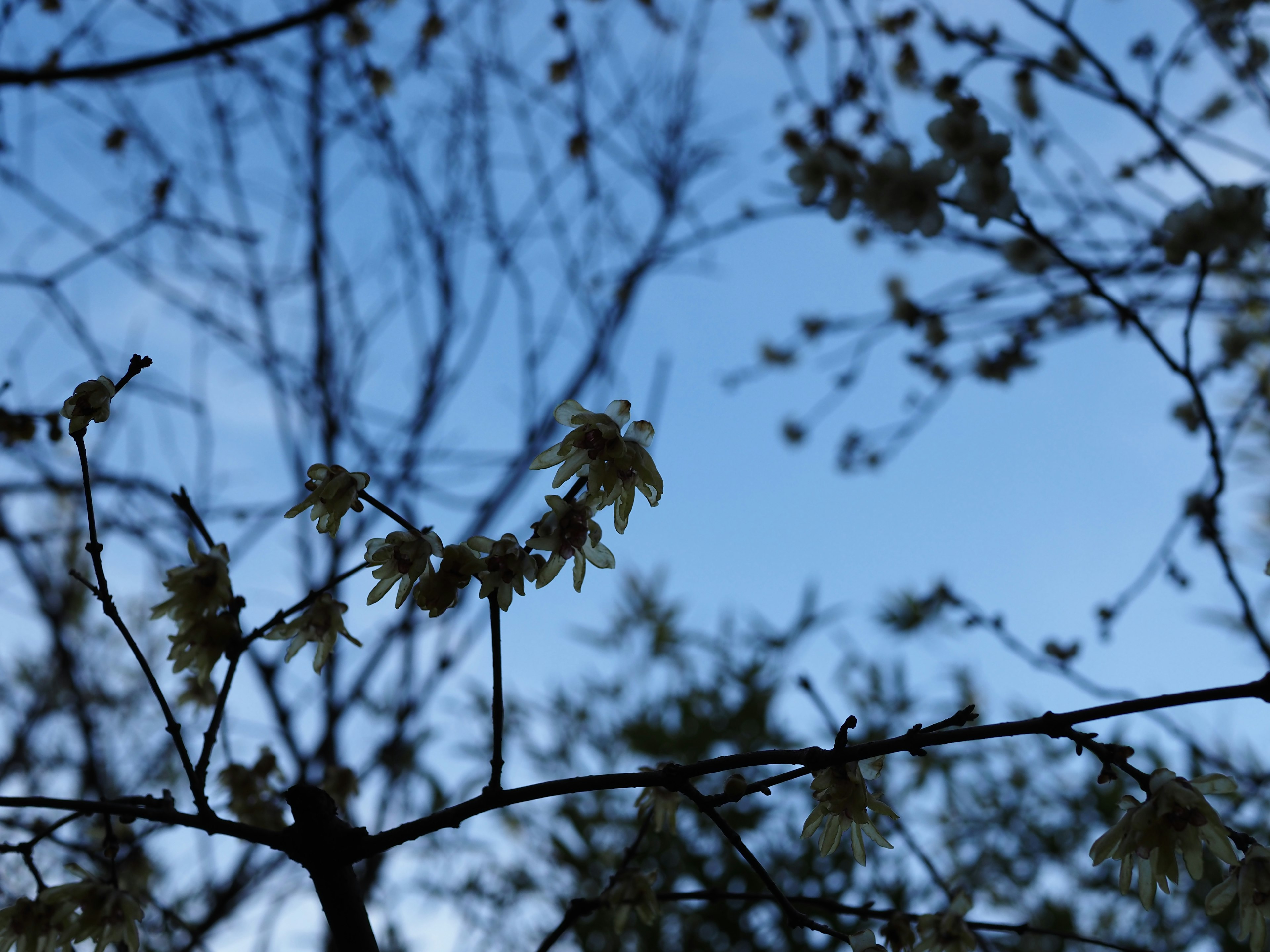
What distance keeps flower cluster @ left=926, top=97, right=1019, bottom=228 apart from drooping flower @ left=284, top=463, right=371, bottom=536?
47.1 inches

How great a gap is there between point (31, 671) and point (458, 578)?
184 inches

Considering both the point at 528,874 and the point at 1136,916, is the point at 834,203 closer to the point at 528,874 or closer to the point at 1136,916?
the point at 528,874

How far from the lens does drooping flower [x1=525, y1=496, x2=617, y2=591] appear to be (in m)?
0.78

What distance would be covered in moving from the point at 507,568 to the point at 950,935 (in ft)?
2.07

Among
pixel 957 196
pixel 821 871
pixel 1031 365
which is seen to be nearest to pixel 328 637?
pixel 957 196

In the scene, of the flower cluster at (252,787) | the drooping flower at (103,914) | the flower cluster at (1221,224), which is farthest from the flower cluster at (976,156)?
the drooping flower at (103,914)

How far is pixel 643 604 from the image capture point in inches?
219

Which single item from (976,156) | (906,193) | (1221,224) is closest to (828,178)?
(906,193)

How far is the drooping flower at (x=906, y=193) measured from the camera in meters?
1.91

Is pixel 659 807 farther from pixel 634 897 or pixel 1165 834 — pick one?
pixel 1165 834

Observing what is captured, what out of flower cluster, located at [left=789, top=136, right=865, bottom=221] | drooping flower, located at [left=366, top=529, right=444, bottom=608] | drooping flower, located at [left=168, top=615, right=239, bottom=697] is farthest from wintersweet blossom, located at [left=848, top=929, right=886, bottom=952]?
flower cluster, located at [left=789, top=136, right=865, bottom=221]

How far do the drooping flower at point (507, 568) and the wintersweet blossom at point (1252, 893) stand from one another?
58cm

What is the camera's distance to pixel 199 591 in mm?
929

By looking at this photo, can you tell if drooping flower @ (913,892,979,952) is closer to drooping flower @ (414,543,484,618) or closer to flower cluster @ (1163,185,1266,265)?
drooping flower @ (414,543,484,618)
